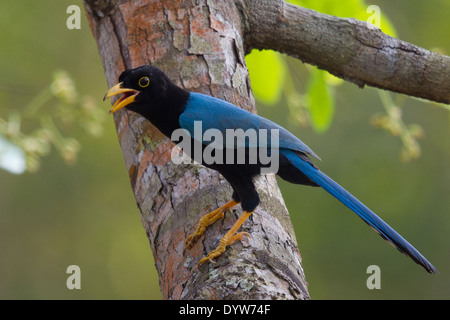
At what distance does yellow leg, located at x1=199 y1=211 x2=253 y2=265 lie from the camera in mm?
2535

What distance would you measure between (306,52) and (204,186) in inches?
48.7

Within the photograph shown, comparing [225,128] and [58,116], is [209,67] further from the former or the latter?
[58,116]

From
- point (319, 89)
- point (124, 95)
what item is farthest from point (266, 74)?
point (124, 95)

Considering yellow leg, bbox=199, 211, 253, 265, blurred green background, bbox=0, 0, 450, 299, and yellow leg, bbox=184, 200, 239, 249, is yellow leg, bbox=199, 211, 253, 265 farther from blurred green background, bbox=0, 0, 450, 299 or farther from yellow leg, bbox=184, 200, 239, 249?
blurred green background, bbox=0, 0, 450, 299

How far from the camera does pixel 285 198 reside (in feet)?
24.7

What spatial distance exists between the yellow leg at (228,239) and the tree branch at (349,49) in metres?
1.36

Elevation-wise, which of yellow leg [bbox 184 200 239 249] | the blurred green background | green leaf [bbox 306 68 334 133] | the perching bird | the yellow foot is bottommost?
the yellow foot

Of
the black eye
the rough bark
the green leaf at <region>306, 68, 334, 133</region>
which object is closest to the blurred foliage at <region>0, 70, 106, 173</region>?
the rough bark

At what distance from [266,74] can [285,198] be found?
153 inches

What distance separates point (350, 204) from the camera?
2.90 meters

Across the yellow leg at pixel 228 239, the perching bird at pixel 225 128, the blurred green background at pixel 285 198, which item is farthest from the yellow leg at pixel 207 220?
the blurred green background at pixel 285 198

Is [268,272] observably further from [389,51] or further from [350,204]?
[389,51]

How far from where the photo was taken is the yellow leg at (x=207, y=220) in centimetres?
273
